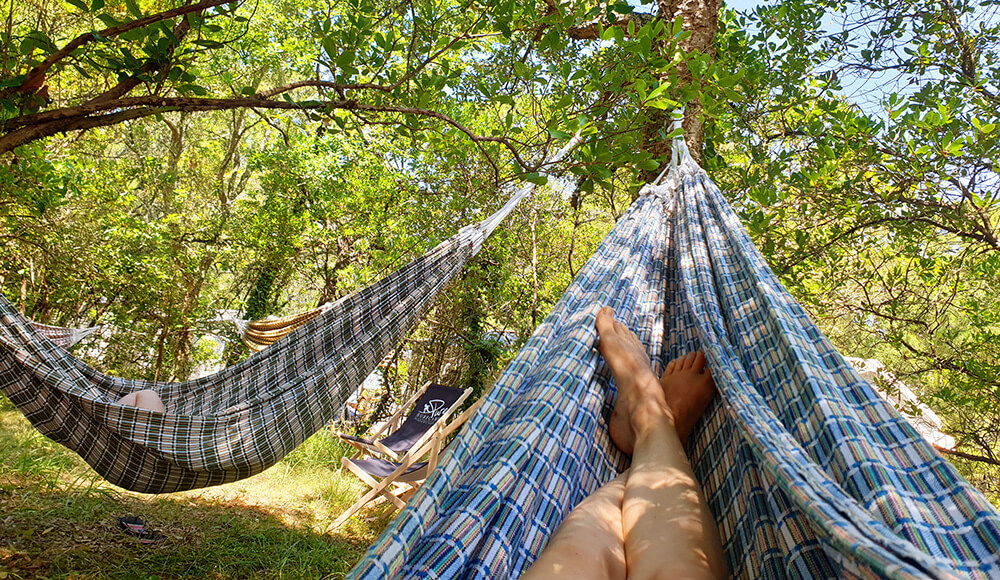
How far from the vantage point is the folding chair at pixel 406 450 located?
293 centimetres

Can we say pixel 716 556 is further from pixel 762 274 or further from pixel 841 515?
pixel 762 274

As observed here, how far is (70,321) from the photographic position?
5.73 m

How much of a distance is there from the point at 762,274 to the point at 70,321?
6680 millimetres

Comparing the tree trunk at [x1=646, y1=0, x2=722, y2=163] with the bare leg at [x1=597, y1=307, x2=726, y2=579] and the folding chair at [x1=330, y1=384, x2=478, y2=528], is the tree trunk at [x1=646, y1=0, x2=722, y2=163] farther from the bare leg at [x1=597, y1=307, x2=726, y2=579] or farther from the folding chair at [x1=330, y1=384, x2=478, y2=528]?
the folding chair at [x1=330, y1=384, x2=478, y2=528]

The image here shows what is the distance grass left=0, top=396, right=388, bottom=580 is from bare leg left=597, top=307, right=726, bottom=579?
1635mm

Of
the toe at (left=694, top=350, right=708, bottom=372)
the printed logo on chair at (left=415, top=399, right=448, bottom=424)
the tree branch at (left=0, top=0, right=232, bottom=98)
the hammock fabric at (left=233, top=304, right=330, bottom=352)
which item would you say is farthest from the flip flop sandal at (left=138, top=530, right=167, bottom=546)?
the toe at (left=694, top=350, right=708, bottom=372)

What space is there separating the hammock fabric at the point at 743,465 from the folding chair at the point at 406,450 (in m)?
1.04

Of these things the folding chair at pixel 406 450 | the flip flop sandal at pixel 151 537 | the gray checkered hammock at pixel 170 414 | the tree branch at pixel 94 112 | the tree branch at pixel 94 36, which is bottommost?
the folding chair at pixel 406 450

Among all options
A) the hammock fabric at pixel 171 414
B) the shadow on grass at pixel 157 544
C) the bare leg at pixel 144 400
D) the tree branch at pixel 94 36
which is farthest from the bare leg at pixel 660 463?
the bare leg at pixel 144 400

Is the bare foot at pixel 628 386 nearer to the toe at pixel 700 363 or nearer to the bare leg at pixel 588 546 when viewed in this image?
the toe at pixel 700 363

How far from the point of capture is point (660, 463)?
1.02 metres

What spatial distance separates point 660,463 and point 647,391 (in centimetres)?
22

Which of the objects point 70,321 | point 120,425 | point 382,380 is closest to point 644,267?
point 120,425

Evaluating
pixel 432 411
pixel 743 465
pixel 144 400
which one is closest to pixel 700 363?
pixel 743 465
